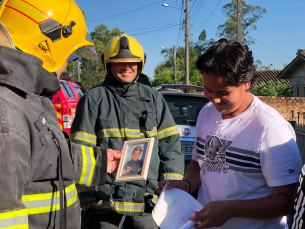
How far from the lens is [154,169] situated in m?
2.68

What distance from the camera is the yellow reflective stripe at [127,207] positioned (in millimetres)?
2494

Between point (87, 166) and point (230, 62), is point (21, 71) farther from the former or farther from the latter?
point (230, 62)

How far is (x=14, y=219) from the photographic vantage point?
1109 mm

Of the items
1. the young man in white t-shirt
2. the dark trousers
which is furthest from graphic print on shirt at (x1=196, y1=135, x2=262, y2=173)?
the dark trousers

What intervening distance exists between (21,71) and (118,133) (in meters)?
1.35

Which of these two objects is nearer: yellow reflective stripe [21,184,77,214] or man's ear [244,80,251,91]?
yellow reflective stripe [21,184,77,214]

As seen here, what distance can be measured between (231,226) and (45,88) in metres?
1.25

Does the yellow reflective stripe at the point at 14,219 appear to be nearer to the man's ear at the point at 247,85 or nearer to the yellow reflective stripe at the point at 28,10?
the yellow reflective stripe at the point at 28,10

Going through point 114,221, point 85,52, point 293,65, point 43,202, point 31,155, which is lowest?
point 114,221

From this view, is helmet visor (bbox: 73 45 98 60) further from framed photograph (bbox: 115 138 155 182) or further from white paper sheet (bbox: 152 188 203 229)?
white paper sheet (bbox: 152 188 203 229)

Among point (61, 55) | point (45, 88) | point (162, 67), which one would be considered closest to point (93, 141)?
point (61, 55)

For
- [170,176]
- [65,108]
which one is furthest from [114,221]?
[65,108]

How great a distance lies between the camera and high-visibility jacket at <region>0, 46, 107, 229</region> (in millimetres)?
1106

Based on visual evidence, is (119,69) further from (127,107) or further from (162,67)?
(162,67)
